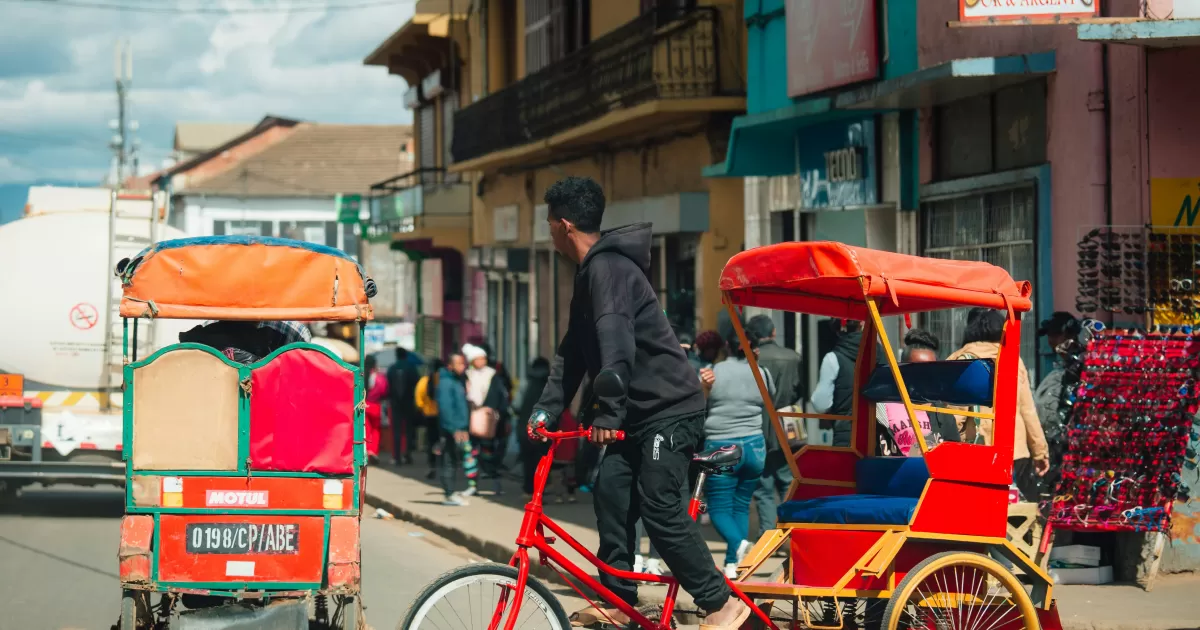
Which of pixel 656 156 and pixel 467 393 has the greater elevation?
pixel 656 156

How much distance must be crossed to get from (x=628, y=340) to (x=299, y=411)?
210 centimetres

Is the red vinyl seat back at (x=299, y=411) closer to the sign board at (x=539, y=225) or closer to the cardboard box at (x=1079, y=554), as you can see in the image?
the cardboard box at (x=1079, y=554)

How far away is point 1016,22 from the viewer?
9.71 meters

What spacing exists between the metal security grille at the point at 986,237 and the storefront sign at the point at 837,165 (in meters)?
1.09

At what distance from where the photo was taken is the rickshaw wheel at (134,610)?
23.6 ft

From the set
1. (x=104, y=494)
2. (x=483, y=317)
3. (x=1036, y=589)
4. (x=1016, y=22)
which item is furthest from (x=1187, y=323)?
(x=483, y=317)

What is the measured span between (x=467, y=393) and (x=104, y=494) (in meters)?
4.64

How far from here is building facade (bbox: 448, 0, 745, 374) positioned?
17.5 meters

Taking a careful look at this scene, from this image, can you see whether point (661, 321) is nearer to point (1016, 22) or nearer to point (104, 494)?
point (1016, 22)

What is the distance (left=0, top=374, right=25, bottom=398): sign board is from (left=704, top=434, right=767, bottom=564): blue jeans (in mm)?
7489

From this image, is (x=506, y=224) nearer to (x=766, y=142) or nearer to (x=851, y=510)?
(x=766, y=142)

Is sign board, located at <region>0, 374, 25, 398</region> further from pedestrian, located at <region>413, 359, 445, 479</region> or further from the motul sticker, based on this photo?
the motul sticker

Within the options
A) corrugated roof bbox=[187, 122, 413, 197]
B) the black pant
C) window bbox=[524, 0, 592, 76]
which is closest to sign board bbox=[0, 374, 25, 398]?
the black pant

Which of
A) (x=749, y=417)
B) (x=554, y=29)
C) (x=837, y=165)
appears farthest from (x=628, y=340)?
(x=554, y=29)
